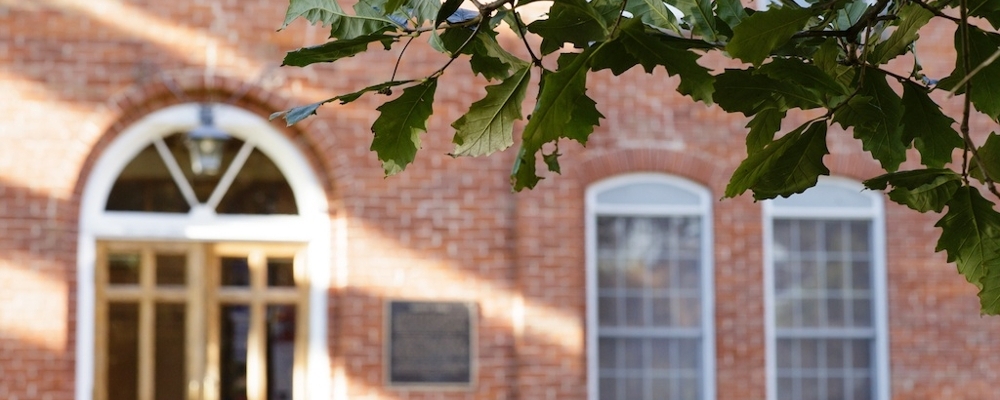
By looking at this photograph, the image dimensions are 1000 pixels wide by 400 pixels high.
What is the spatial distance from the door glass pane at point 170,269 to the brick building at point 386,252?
1 cm

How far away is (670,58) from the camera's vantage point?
7.30 feet

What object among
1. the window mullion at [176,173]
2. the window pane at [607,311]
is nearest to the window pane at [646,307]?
the window pane at [607,311]

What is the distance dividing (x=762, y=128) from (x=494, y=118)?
0.59 m

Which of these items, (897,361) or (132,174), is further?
(897,361)

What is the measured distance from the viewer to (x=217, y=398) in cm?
912

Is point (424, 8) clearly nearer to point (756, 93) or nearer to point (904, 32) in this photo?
point (756, 93)

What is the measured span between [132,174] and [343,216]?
4.69 ft

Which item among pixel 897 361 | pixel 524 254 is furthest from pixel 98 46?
pixel 897 361

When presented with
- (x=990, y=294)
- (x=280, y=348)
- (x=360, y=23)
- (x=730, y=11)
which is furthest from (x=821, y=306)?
(x=360, y=23)

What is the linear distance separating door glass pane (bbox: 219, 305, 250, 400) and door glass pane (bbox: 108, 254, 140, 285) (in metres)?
0.63

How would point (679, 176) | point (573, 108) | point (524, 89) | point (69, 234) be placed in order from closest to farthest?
point (573, 108), point (524, 89), point (69, 234), point (679, 176)

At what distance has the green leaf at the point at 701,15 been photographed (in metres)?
2.51

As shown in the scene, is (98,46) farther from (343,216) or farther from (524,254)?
(524,254)

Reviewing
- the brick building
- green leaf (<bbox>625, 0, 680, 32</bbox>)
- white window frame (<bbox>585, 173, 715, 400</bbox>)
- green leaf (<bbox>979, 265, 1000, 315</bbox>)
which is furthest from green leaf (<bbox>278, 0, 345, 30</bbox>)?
white window frame (<bbox>585, 173, 715, 400</bbox>)
